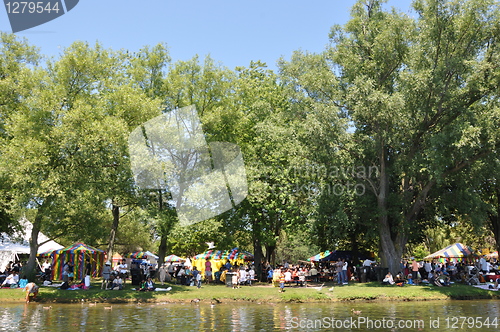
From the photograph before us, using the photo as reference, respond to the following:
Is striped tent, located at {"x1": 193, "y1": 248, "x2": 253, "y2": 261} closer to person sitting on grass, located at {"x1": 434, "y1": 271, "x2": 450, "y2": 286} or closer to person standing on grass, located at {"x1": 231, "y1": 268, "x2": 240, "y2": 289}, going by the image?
person standing on grass, located at {"x1": 231, "y1": 268, "x2": 240, "y2": 289}

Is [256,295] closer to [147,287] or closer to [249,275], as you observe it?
[147,287]

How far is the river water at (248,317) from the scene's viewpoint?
15.2 m

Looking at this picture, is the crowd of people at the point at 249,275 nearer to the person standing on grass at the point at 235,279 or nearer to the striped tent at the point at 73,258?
the person standing on grass at the point at 235,279

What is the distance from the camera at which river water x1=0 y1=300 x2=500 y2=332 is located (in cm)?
1518


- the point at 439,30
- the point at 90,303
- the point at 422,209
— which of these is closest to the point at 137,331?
the point at 90,303

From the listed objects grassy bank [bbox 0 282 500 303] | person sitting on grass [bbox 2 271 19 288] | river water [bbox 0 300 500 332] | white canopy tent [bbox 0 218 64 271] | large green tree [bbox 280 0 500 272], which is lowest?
river water [bbox 0 300 500 332]

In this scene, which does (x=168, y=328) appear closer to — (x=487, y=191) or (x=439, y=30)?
(x=439, y=30)

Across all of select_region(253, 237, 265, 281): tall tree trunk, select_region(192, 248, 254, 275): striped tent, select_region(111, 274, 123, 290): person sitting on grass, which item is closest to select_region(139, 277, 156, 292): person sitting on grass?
select_region(111, 274, 123, 290): person sitting on grass

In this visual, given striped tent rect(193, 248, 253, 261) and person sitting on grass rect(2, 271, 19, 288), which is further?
striped tent rect(193, 248, 253, 261)

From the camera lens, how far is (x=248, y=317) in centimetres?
1848

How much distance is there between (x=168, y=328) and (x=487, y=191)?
34562 mm

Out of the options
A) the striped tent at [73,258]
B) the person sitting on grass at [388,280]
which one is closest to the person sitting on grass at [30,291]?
the striped tent at [73,258]

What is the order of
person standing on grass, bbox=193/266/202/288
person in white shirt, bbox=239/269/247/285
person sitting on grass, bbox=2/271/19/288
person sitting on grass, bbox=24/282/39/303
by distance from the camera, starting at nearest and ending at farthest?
person sitting on grass, bbox=24/282/39/303
person sitting on grass, bbox=2/271/19/288
person standing on grass, bbox=193/266/202/288
person in white shirt, bbox=239/269/247/285

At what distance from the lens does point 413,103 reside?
1152 inches
